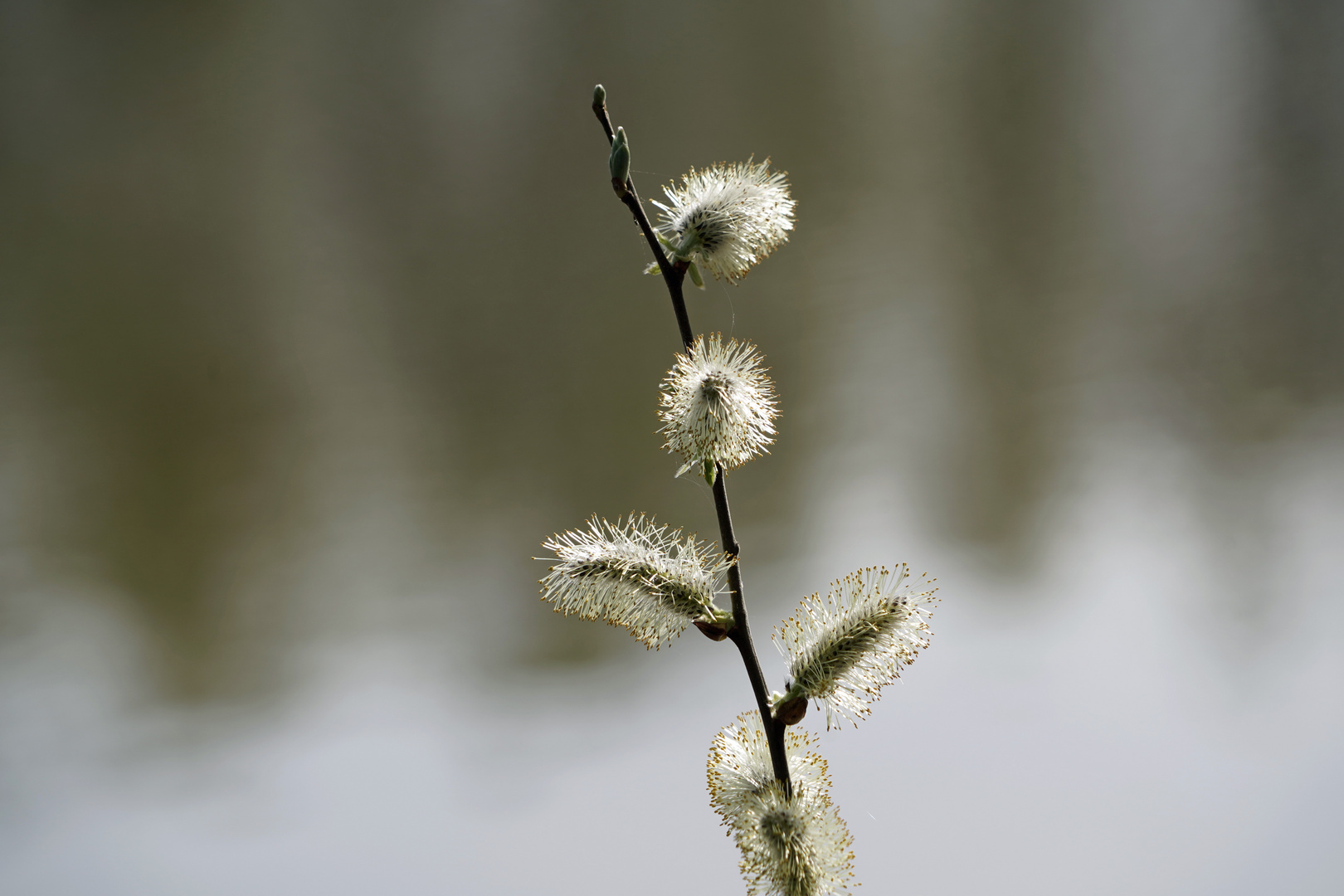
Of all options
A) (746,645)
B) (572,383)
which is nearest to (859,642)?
(746,645)

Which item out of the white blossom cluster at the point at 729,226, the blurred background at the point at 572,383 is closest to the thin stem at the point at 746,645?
the white blossom cluster at the point at 729,226

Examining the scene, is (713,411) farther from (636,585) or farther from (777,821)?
(777,821)

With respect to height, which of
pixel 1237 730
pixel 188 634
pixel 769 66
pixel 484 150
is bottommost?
pixel 1237 730

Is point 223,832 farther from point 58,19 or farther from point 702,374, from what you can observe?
point 58,19

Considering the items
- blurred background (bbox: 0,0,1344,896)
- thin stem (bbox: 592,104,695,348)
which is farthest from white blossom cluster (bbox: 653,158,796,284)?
blurred background (bbox: 0,0,1344,896)

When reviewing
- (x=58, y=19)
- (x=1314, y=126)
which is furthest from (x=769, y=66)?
(x=58, y=19)

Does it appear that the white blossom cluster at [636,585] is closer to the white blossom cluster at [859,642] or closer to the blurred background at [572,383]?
the white blossom cluster at [859,642]

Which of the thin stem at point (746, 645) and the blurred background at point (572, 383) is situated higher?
the blurred background at point (572, 383)
